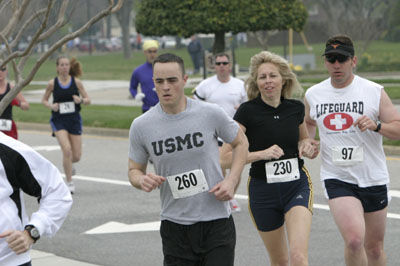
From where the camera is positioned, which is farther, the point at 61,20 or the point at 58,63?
the point at 58,63

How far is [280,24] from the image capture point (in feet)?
77.5

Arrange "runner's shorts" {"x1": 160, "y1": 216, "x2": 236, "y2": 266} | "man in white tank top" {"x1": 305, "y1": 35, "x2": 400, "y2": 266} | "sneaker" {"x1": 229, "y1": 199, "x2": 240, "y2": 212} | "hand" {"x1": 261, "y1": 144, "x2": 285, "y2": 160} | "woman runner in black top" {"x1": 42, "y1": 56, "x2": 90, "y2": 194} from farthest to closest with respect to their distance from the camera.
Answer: "woman runner in black top" {"x1": 42, "y1": 56, "x2": 90, "y2": 194} → "sneaker" {"x1": 229, "y1": 199, "x2": 240, "y2": 212} → "man in white tank top" {"x1": 305, "y1": 35, "x2": 400, "y2": 266} → "hand" {"x1": 261, "y1": 144, "x2": 285, "y2": 160} → "runner's shorts" {"x1": 160, "y1": 216, "x2": 236, "y2": 266}

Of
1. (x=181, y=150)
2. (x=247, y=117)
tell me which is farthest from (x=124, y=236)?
(x=181, y=150)

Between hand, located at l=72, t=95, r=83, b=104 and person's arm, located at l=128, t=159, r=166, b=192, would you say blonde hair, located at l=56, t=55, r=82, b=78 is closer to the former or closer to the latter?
hand, located at l=72, t=95, r=83, b=104

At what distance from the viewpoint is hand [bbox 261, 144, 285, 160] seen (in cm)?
571

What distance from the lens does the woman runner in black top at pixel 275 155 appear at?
579cm

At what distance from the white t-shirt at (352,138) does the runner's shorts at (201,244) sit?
133cm

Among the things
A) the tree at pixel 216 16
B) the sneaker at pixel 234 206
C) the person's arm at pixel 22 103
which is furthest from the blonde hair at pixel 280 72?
the tree at pixel 216 16

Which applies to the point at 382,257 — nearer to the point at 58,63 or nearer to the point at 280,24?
the point at 58,63

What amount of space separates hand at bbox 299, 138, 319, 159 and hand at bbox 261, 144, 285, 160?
0.16 m

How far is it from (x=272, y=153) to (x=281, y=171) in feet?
0.53

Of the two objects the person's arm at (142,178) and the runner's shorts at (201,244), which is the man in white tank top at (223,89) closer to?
the person's arm at (142,178)

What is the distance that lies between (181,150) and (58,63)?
21.9 feet

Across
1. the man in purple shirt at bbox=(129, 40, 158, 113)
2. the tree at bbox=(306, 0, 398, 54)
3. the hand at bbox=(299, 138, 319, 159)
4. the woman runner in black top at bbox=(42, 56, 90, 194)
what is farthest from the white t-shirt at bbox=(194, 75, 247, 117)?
the tree at bbox=(306, 0, 398, 54)
